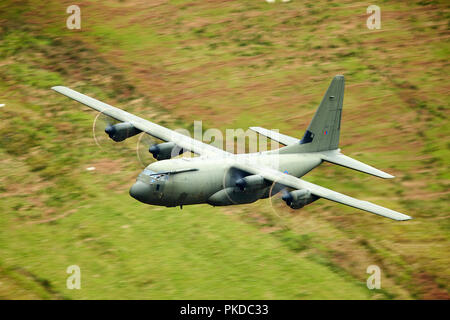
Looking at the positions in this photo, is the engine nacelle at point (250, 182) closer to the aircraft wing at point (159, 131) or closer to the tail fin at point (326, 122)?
the aircraft wing at point (159, 131)

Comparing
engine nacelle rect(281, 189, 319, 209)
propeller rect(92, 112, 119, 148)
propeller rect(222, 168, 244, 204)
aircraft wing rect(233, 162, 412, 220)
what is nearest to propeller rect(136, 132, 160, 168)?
propeller rect(92, 112, 119, 148)

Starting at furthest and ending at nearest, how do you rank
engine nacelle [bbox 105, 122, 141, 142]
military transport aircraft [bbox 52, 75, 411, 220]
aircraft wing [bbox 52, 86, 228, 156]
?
1. engine nacelle [bbox 105, 122, 141, 142]
2. aircraft wing [bbox 52, 86, 228, 156]
3. military transport aircraft [bbox 52, 75, 411, 220]

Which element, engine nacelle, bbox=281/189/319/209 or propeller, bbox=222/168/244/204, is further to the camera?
propeller, bbox=222/168/244/204

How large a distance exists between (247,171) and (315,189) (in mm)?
4236

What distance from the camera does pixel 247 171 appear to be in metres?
36.5

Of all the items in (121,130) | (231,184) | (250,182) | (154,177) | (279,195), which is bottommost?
(279,195)

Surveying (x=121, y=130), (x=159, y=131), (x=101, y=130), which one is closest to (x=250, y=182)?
(x=159, y=131)

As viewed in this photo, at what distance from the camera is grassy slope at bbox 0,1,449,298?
3628cm

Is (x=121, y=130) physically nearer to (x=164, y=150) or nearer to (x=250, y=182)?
(x=164, y=150)

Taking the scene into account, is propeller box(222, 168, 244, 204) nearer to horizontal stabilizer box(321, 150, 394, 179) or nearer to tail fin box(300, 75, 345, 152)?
tail fin box(300, 75, 345, 152)

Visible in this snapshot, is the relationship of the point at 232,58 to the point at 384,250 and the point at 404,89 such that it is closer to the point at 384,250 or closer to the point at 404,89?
the point at 404,89

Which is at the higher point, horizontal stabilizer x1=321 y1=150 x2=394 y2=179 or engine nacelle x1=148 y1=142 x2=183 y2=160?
engine nacelle x1=148 y1=142 x2=183 y2=160

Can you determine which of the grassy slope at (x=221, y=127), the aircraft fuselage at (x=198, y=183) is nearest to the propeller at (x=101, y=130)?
the grassy slope at (x=221, y=127)

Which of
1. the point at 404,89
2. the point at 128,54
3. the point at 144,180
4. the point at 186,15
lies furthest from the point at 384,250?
the point at 186,15
